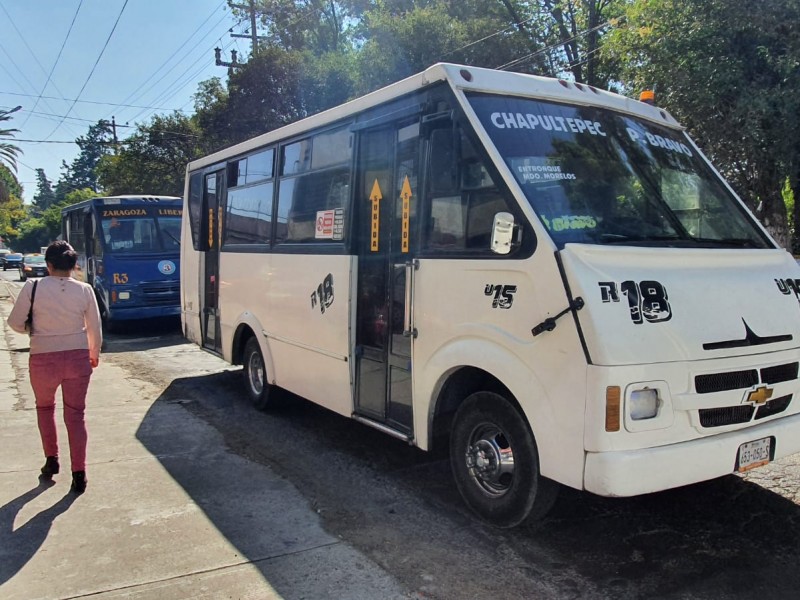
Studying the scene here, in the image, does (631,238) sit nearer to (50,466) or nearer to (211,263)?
(50,466)

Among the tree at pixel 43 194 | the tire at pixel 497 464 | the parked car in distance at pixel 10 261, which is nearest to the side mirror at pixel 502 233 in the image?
the tire at pixel 497 464

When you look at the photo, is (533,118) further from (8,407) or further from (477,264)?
(8,407)

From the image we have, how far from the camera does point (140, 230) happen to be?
13.7 m

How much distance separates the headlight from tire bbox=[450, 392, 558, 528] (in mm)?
648

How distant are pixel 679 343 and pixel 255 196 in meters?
4.95

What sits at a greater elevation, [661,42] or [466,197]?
[661,42]

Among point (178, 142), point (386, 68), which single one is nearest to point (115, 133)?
point (178, 142)

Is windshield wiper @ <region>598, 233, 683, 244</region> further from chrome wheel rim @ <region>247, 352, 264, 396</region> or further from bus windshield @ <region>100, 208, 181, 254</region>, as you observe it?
bus windshield @ <region>100, 208, 181, 254</region>

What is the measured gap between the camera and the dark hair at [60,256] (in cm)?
476

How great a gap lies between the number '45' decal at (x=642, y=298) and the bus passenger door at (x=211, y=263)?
580 cm

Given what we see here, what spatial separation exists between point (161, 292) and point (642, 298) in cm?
1191

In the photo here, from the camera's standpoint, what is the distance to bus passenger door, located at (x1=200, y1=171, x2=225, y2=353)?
8.15 meters

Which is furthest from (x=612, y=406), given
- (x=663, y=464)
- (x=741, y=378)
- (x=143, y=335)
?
(x=143, y=335)

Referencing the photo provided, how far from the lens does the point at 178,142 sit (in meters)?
35.1
